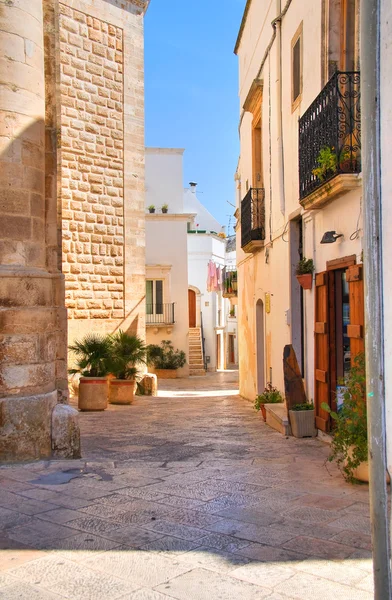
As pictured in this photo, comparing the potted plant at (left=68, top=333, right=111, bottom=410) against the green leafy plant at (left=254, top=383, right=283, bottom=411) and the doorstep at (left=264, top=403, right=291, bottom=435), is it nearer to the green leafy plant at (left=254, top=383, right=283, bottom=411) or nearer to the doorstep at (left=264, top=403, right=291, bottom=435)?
the green leafy plant at (left=254, top=383, right=283, bottom=411)

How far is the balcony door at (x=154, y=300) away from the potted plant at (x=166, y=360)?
1.17 m

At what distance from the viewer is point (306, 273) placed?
913cm

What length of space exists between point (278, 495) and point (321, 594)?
73.9 inches

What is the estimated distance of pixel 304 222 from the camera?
9.56 m

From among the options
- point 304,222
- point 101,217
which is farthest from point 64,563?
point 101,217

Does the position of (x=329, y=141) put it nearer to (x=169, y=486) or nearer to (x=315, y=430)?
(x=315, y=430)

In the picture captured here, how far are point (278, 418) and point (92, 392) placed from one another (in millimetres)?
4030

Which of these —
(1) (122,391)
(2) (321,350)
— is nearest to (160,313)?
(1) (122,391)

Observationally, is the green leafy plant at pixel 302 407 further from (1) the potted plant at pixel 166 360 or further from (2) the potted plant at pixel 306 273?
(1) the potted plant at pixel 166 360

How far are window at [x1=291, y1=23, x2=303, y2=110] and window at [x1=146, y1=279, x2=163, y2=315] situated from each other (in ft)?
66.9

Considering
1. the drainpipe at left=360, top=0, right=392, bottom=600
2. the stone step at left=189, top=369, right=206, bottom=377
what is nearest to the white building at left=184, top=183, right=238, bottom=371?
the stone step at left=189, top=369, right=206, bottom=377

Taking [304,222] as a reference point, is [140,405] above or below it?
below

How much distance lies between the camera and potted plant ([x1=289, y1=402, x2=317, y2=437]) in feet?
28.4

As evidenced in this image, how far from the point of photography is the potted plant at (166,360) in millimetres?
29891
